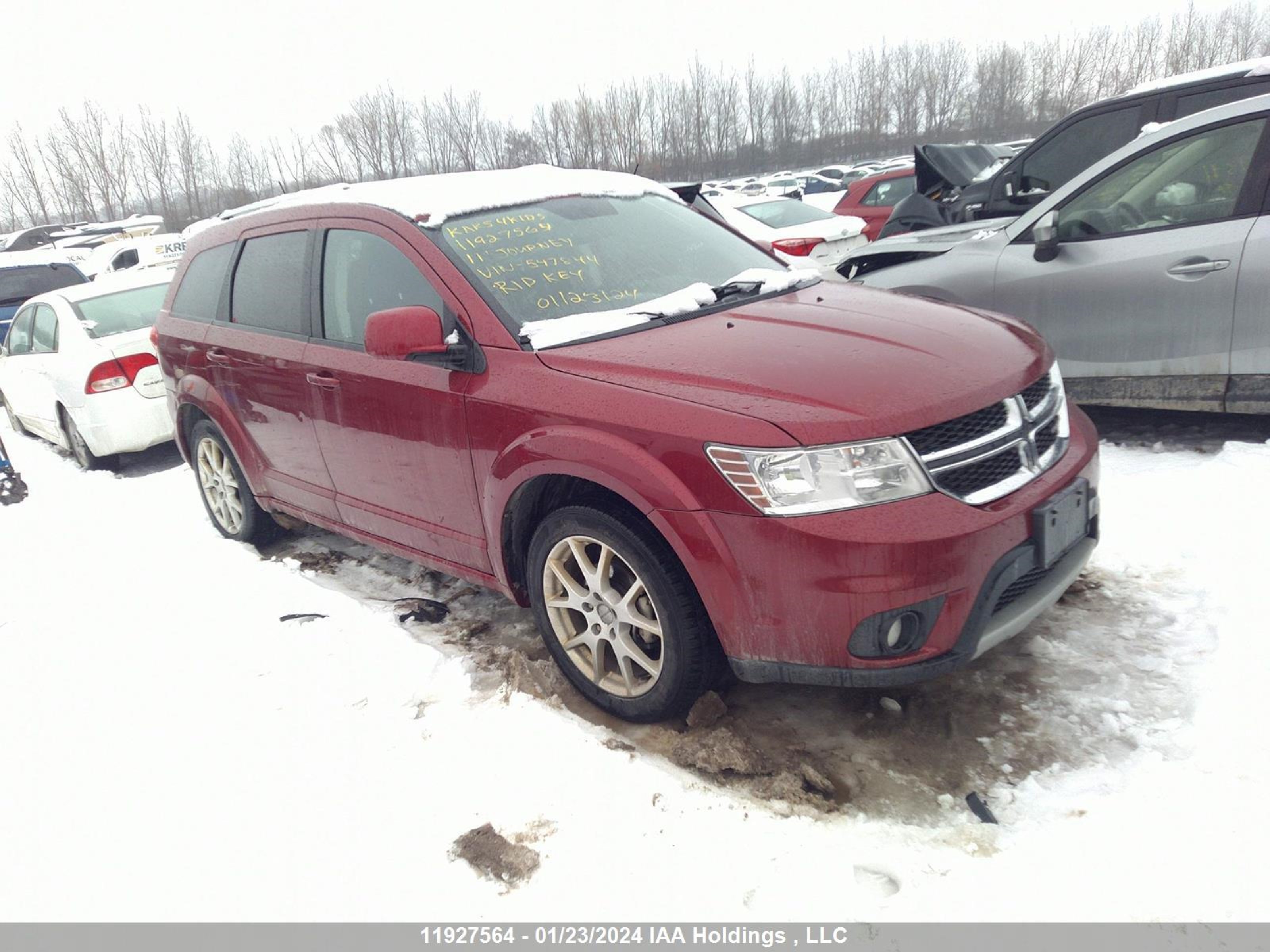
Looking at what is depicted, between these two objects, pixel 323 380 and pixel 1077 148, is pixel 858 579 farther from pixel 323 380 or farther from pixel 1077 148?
pixel 1077 148

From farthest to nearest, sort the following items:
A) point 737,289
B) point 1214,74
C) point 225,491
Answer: point 1214,74
point 225,491
point 737,289

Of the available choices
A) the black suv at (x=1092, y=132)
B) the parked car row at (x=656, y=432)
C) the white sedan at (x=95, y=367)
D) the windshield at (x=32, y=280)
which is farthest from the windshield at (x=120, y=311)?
the black suv at (x=1092, y=132)

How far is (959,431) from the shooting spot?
2602 mm

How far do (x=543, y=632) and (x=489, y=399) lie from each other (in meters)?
0.89

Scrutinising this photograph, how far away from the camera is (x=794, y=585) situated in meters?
2.50

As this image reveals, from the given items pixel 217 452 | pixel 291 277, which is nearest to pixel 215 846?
pixel 291 277

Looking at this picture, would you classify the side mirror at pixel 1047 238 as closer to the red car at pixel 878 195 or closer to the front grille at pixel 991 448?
the front grille at pixel 991 448

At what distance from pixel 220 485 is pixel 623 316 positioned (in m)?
3.27

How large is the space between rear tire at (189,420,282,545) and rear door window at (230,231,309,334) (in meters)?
0.82

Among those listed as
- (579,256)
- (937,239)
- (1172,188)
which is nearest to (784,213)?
(937,239)

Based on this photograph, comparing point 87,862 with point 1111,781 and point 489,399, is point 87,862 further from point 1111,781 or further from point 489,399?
point 1111,781

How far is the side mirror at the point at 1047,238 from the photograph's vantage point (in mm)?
5012

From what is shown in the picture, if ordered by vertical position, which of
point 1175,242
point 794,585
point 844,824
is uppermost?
point 1175,242

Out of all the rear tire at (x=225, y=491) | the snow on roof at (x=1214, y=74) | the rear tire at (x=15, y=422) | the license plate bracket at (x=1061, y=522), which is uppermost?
the snow on roof at (x=1214, y=74)
